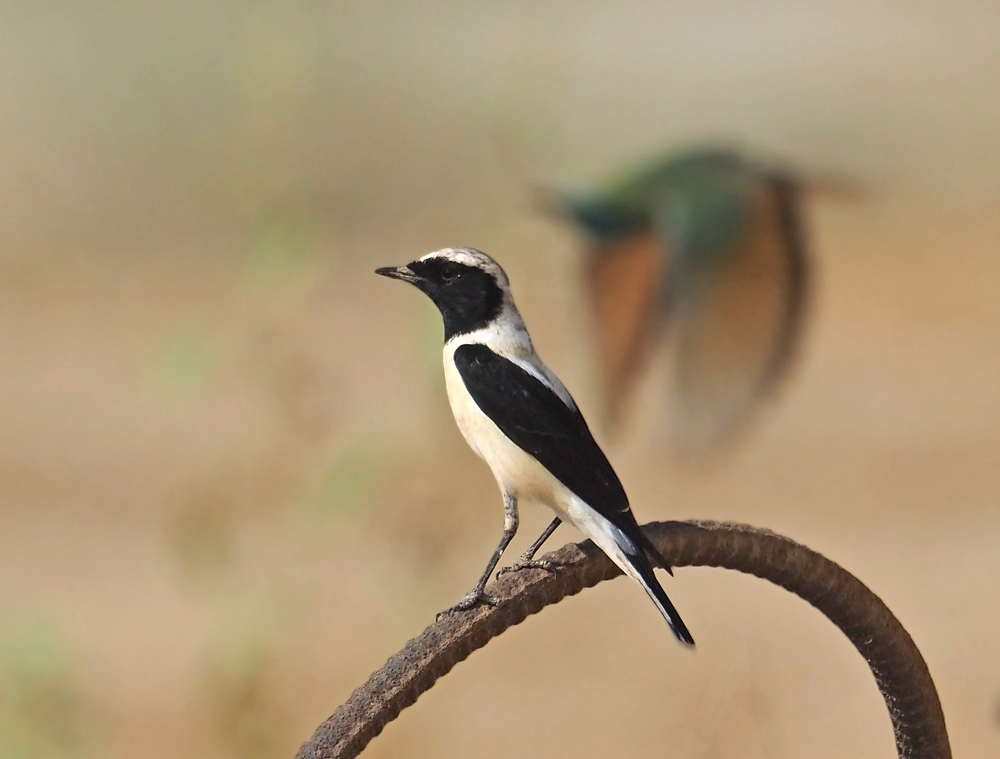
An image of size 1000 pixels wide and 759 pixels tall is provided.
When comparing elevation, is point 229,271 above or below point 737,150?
below

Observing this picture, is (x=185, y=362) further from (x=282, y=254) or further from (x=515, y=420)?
(x=515, y=420)

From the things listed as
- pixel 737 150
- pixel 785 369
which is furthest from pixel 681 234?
pixel 785 369

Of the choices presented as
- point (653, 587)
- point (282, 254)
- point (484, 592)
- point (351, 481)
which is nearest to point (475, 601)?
point (484, 592)

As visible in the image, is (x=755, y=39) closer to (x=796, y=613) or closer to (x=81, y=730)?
(x=796, y=613)

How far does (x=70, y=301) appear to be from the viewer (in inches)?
89.7

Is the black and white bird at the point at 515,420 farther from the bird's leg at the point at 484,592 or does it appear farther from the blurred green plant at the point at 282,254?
the blurred green plant at the point at 282,254

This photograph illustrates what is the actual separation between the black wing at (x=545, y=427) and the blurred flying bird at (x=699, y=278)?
1.43 meters

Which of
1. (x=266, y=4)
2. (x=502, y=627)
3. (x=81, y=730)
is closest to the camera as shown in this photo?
(x=502, y=627)

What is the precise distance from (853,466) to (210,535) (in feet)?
4.34

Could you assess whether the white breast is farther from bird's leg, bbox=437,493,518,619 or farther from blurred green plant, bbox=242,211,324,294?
blurred green plant, bbox=242,211,324,294

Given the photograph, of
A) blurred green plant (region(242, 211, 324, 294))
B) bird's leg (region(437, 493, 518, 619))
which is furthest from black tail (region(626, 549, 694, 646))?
blurred green plant (region(242, 211, 324, 294))

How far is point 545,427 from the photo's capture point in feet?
2.81

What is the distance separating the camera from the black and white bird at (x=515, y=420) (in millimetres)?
828

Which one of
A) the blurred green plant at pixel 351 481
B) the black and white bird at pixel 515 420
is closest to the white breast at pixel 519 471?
the black and white bird at pixel 515 420
